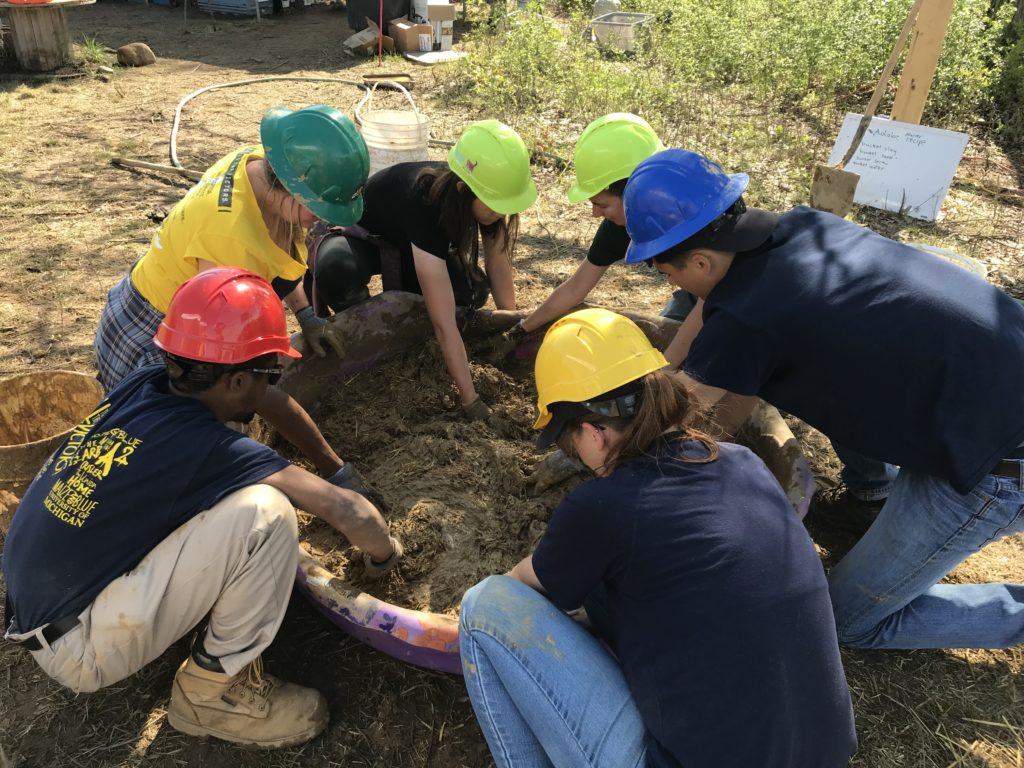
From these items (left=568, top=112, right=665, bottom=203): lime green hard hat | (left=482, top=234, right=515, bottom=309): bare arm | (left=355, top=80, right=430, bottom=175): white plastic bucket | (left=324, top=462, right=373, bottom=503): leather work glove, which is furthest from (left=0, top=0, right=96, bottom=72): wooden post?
(left=324, top=462, right=373, bottom=503): leather work glove

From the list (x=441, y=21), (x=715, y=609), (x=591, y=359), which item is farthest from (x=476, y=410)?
(x=441, y=21)

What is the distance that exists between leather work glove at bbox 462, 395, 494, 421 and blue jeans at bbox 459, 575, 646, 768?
1277mm

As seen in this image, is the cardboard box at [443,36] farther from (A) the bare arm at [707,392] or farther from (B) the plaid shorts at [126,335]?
(A) the bare arm at [707,392]

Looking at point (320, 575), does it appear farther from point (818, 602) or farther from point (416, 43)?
point (416, 43)

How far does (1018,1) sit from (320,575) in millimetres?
8095

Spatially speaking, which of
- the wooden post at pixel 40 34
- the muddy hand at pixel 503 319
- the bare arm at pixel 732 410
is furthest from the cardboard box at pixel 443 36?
the bare arm at pixel 732 410

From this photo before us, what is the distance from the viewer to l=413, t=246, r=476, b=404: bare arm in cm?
288

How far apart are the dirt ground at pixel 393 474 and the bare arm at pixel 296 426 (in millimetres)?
260

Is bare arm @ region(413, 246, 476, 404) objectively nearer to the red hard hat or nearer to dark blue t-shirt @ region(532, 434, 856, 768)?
the red hard hat

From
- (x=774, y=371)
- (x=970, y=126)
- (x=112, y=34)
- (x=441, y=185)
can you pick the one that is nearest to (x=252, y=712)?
(x=774, y=371)

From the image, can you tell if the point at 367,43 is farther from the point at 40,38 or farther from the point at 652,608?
the point at 652,608

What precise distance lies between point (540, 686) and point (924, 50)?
473 cm

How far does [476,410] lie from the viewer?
9.97 ft

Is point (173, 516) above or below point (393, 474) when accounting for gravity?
above
